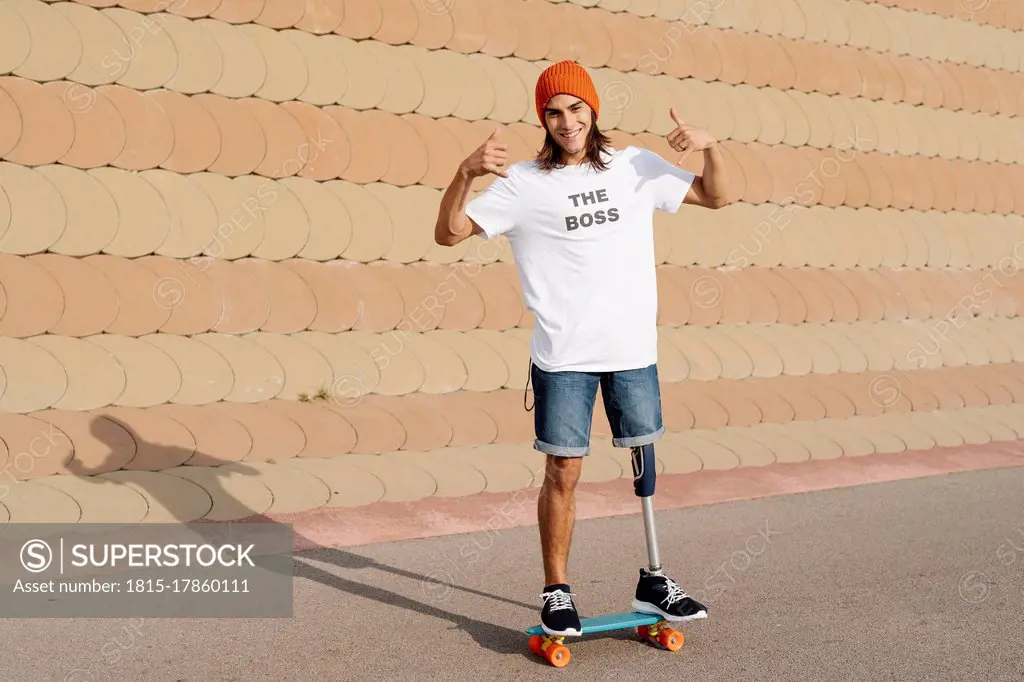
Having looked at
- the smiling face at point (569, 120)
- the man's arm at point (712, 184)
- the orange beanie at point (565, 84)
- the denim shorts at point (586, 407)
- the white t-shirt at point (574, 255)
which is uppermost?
the orange beanie at point (565, 84)

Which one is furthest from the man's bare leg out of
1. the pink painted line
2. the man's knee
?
the pink painted line

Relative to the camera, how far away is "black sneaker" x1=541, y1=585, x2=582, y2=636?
190 inches

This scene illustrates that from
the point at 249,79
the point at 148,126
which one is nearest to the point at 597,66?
the point at 249,79

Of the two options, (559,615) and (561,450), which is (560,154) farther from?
(559,615)

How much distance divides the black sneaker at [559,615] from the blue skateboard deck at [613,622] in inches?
3.0

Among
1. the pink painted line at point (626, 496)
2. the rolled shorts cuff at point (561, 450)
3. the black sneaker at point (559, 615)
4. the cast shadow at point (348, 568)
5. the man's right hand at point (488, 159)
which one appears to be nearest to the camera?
the man's right hand at point (488, 159)

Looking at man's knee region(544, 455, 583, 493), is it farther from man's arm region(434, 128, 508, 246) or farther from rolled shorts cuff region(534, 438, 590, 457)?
man's arm region(434, 128, 508, 246)

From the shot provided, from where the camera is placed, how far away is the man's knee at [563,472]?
5.05m

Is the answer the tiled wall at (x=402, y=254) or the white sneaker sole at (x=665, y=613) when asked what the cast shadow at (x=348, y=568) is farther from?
the white sneaker sole at (x=665, y=613)

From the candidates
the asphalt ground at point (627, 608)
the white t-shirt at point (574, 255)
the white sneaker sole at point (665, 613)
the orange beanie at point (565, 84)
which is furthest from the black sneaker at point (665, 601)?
the orange beanie at point (565, 84)

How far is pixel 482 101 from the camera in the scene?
9688mm

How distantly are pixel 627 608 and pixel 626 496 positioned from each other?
94.2 inches

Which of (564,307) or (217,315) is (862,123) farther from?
(564,307)

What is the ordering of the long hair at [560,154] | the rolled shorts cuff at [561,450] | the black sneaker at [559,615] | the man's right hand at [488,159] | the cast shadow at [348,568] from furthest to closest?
the cast shadow at [348,568] → the long hair at [560,154] → the rolled shorts cuff at [561,450] → the black sneaker at [559,615] → the man's right hand at [488,159]
